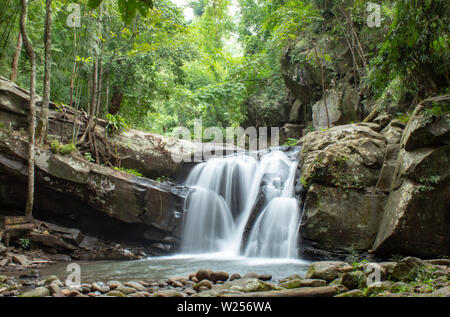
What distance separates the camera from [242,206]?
9.75 metres

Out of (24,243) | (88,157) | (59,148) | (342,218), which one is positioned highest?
(59,148)

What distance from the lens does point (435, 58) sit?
648 cm

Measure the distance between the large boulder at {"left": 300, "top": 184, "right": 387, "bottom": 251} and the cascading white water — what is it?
2.32 ft

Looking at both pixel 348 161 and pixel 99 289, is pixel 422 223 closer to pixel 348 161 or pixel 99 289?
pixel 348 161

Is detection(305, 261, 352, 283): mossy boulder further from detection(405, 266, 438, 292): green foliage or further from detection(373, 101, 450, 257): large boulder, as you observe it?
detection(373, 101, 450, 257): large boulder

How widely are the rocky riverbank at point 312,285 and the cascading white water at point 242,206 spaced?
2702 mm

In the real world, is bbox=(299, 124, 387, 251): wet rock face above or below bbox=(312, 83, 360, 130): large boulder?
below

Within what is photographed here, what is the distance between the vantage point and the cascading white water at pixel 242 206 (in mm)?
7633

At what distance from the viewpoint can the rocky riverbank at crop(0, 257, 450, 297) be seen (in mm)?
3363

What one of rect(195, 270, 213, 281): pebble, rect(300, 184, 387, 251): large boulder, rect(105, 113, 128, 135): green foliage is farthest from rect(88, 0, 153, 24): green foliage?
rect(105, 113, 128, 135): green foliage

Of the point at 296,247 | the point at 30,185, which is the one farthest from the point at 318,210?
the point at 30,185

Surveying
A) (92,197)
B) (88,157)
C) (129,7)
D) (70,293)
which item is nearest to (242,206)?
(92,197)

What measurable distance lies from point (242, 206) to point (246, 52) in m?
13.5

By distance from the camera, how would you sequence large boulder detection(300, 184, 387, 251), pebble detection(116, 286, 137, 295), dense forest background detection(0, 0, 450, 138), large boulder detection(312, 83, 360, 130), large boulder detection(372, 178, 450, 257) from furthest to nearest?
large boulder detection(312, 83, 360, 130) → dense forest background detection(0, 0, 450, 138) → large boulder detection(300, 184, 387, 251) → large boulder detection(372, 178, 450, 257) → pebble detection(116, 286, 137, 295)
